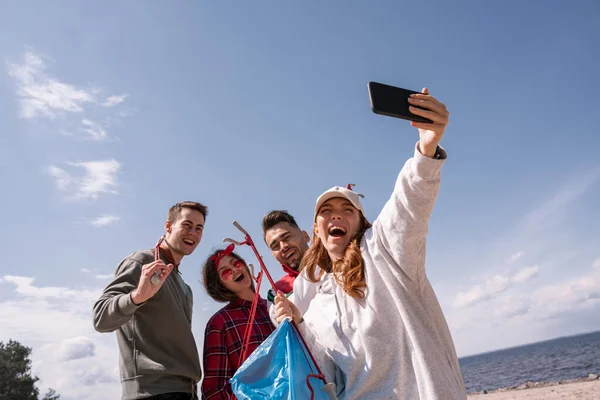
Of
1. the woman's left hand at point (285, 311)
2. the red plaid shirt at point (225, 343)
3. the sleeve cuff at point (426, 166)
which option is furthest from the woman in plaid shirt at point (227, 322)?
the sleeve cuff at point (426, 166)

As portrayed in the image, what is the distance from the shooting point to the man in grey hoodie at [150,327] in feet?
9.10

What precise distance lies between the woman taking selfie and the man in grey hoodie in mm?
1173

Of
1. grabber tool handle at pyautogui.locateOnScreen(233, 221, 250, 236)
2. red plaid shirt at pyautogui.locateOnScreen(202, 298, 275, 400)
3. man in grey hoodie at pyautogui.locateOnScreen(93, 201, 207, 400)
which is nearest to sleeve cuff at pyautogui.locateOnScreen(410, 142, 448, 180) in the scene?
grabber tool handle at pyautogui.locateOnScreen(233, 221, 250, 236)

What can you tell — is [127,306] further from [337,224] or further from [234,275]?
[337,224]

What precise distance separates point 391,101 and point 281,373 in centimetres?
148

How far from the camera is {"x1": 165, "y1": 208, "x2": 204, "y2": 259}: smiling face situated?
12.0ft

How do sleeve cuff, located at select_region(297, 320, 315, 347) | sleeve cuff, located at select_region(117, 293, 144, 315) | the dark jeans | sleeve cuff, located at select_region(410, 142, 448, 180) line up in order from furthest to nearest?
the dark jeans
sleeve cuff, located at select_region(117, 293, 144, 315)
sleeve cuff, located at select_region(297, 320, 315, 347)
sleeve cuff, located at select_region(410, 142, 448, 180)

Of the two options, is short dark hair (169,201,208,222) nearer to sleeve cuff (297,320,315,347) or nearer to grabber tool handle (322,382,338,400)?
sleeve cuff (297,320,315,347)

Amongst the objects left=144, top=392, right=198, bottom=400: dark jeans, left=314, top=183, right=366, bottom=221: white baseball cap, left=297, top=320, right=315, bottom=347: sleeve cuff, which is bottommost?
left=144, top=392, right=198, bottom=400: dark jeans

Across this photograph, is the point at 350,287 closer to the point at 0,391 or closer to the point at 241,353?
the point at 241,353

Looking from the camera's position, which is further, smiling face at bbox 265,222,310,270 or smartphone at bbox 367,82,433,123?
smiling face at bbox 265,222,310,270

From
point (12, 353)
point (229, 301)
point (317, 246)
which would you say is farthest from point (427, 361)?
point (12, 353)

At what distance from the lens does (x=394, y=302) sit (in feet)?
6.24

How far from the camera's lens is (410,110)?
5.69 ft
